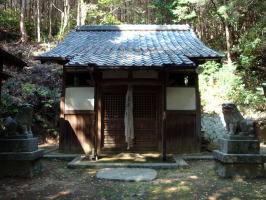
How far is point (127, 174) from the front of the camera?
254 inches

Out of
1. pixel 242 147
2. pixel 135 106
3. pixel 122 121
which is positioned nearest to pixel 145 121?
pixel 135 106

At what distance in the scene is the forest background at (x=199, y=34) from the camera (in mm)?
13055

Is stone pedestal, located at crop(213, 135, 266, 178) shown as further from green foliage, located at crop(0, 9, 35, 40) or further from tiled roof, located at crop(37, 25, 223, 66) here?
green foliage, located at crop(0, 9, 35, 40)

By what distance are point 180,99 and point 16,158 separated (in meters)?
5.87

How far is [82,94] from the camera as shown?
30.0ft

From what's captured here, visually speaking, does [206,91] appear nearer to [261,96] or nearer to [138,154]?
[261,96]

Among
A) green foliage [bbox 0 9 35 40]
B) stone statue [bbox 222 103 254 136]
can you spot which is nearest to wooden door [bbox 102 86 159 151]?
stone statue [bbox 222 103 254 136]

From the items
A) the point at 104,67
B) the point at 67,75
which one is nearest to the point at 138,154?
the point at 104,67

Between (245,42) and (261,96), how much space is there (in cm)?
480

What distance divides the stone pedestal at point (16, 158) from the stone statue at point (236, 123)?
520cm

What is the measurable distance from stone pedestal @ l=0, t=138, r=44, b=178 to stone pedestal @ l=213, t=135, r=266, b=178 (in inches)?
194

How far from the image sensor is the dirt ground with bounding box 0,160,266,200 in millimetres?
4820

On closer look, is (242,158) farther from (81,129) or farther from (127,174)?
(81,129)

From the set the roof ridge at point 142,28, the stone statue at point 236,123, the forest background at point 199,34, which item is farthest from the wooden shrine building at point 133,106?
the forest background at point 199,34
